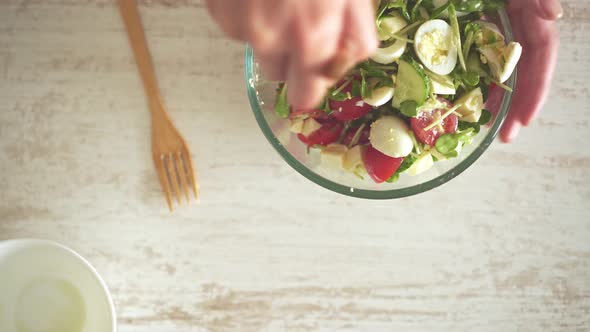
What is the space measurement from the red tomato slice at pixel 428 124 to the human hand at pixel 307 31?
1.31 feet

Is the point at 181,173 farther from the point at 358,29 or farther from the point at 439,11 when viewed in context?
the point at 358,29

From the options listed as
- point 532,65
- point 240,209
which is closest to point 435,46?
point 532,65

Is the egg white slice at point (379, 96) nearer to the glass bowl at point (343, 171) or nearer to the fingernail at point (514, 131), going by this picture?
the glass bowl at point (343, 171)

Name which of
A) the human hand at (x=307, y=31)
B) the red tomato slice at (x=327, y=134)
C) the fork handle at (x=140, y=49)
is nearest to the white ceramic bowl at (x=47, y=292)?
A: the fork handle at (x=140, y=49)

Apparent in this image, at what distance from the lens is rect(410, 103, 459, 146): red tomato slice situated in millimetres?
702

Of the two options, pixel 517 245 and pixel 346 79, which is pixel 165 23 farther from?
pixel 517 245

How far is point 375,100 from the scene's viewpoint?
684 mm

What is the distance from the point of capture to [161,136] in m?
0.89

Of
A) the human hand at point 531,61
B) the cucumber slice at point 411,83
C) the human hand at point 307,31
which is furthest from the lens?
the human hand at point 531,61

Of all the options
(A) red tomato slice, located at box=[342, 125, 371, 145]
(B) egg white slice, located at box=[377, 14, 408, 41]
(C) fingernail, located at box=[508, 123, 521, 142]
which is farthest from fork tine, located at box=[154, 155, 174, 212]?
(C) fingernail, located at box=[508, 123, 521, 142]

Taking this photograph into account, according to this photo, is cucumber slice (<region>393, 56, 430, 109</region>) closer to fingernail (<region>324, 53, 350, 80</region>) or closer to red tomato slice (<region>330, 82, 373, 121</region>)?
red tomato slice (<region>330, 82, 373, 121</region>)

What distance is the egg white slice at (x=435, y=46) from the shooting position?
0.69 m

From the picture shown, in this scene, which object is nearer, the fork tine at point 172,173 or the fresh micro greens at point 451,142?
the fresh micro greens at point 451,142

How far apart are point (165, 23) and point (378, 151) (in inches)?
16.3
